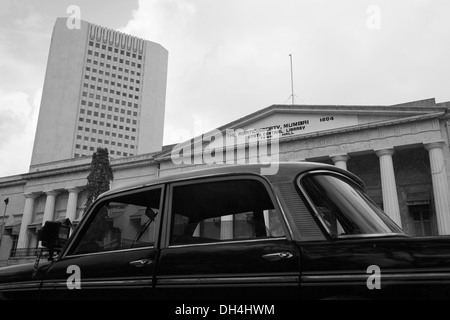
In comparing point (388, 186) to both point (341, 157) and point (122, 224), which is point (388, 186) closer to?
point (341, 157)

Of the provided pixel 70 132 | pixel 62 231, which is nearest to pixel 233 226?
pixel 62 231

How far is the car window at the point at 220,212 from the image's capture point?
2.45 metres

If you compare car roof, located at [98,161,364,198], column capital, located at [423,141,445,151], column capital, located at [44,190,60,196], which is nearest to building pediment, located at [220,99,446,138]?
column capital, located at [423,141,445,151]

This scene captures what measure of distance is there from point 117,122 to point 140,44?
84.8ft

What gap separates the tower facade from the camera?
9119 centimetres

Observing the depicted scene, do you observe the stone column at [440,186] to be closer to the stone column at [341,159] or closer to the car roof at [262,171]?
the stone column at [341,159]

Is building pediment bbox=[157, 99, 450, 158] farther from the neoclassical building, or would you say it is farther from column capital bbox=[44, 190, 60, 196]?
column capital bbox=[44, 190, 60, 196]

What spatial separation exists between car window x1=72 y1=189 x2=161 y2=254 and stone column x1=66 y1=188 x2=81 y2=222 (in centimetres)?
3604

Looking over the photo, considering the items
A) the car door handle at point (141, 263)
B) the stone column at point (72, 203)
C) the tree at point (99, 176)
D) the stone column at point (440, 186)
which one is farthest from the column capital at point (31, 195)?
the car door handle at point (141, 263)

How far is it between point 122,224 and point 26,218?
4217 cm

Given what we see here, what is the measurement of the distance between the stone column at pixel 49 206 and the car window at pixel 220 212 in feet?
130
